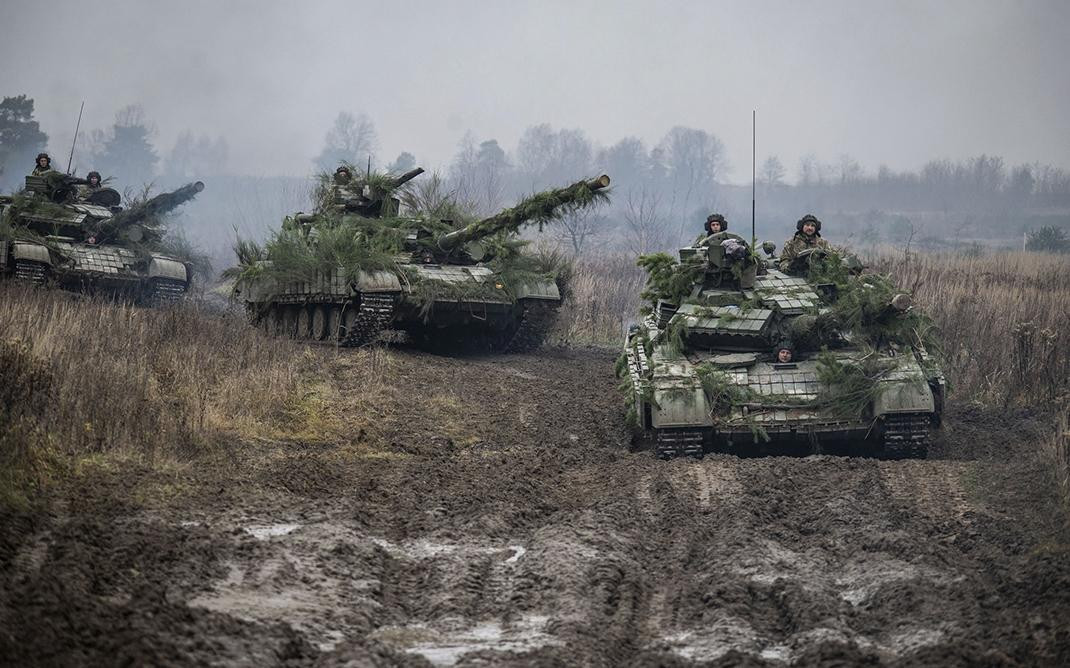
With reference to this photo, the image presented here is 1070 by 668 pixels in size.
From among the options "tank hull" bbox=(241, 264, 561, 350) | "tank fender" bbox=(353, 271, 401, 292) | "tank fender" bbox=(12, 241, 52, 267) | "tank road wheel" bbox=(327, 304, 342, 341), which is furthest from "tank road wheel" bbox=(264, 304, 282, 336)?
"tank fender" bbox=(12, 241, 52, 267)

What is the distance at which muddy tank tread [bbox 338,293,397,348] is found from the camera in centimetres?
1652

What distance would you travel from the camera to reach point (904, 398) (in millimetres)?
10492

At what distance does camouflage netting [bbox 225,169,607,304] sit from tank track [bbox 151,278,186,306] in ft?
12.1

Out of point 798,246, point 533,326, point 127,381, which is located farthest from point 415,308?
point 127,381

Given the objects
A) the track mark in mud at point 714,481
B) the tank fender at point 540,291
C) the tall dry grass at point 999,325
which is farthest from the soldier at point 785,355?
the tank fender at point 540,291

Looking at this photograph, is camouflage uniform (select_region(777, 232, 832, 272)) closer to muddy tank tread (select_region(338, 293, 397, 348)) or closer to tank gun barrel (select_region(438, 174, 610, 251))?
tank gun barrel (select_region(438, 174, 610, 251))

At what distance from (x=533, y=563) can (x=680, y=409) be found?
3.92 meters

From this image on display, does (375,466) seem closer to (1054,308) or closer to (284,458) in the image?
(284,458)

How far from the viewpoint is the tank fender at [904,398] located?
10.5 m

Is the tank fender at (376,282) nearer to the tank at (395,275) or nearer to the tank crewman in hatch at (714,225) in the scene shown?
the tank at (395,275)

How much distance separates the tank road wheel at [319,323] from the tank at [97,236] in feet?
16.8

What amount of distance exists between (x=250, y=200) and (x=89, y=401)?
71878 mm

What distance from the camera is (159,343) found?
484 inches

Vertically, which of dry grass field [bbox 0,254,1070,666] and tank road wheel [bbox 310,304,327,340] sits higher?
tank road wheel [bbox 310,304,327,340]
